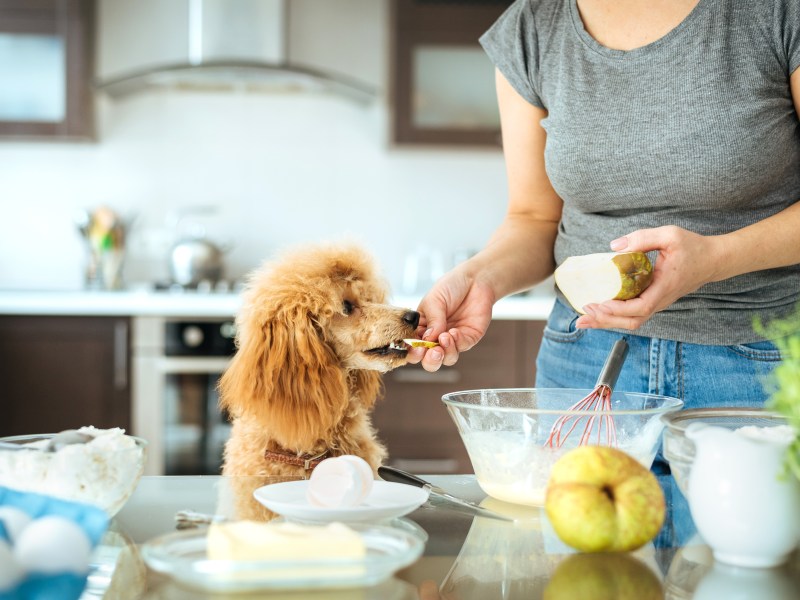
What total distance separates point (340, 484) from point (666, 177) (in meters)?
0.67

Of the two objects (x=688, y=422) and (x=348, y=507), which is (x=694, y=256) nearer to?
(x=688, y=422)

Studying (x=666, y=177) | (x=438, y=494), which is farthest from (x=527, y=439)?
(x=666, y=177)

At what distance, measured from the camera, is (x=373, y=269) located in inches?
64.2

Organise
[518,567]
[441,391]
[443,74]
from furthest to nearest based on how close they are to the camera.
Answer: [443,74] < [441,391] < [518,567]

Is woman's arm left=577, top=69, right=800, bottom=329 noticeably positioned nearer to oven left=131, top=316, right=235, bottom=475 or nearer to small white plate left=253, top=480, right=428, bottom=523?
small white plate left=253, top=480, right=428, bottom=523

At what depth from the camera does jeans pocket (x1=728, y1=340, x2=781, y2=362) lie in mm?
1190

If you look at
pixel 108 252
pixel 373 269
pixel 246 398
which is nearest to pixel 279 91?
pixel 108 252

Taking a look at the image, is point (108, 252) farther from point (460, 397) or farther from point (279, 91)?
point (460, 397)

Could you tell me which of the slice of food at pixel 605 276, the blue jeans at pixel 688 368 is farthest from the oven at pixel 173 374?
the slice of food at pixel 605 276

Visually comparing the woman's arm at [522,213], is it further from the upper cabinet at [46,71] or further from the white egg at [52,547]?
the upper cabinet at [46,71]

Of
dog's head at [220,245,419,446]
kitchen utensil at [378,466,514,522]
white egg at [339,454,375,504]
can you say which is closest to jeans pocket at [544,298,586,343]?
dog's head at [220,245,419,446]

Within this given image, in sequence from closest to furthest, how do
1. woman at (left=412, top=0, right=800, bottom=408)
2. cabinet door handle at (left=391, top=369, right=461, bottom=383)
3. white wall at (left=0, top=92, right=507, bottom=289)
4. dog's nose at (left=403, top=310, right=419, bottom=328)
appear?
woman at (left=412, top=0, right=800, bottom=408) → dog's nose at (left=403, top=310, right=419, bottom=328) → cabinet door handle at (left=391, top=369, right=461, bottom=383) → white wall at (left=0, top=92, right=507, bottom=289)

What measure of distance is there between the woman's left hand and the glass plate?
493 mm

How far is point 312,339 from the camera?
1407mm
